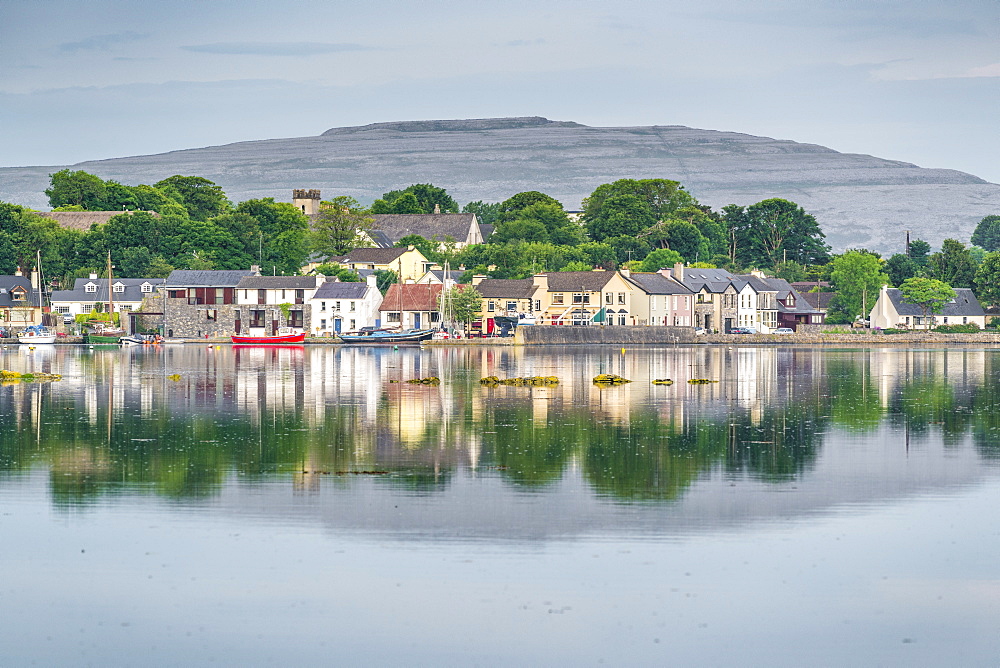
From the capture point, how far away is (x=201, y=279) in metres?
139

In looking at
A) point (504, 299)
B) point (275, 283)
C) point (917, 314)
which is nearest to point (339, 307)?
point (275, 283)

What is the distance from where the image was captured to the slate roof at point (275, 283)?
138375 mm

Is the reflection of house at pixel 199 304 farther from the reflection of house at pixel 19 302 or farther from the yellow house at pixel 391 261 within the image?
the reflection of house at pixel 19 302

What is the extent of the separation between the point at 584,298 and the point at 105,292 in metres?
54.0

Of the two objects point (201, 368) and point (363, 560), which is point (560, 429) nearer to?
point (363, 560)

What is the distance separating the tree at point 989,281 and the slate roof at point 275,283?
80.7 meters

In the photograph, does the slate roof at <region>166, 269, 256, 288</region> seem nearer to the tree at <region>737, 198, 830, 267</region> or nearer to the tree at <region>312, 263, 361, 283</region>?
the tree at <region>312, 263, 361, 283</region>

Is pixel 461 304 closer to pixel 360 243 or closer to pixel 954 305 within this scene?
pixel 360 243

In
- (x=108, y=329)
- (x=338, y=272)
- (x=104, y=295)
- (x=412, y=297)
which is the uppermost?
(x=338, y=272)

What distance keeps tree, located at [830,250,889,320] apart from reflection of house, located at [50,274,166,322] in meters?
81.6

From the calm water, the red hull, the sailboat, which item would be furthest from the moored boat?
the calm water

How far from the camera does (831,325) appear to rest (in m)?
160

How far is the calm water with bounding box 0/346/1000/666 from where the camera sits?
61.9ft

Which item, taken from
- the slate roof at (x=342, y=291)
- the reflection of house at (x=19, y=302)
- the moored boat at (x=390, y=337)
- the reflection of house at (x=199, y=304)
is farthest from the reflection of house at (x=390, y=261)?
the reflection of house at (x=19, y=302)
